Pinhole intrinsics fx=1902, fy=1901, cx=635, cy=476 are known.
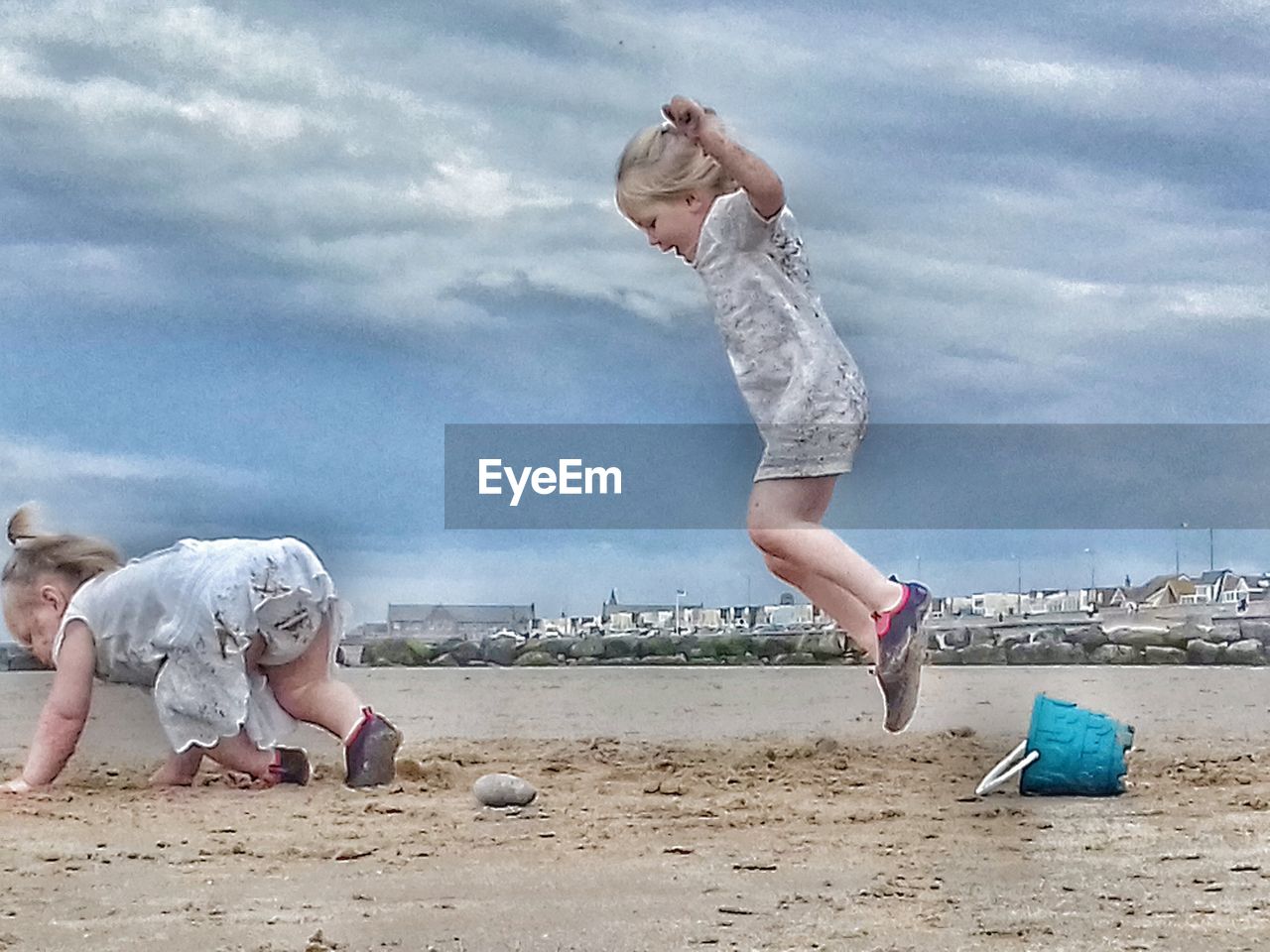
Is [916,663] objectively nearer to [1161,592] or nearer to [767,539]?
[767,539]

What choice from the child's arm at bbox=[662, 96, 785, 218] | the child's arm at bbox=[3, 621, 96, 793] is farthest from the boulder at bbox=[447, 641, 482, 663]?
the child's arm at bbox=[662, 96, 785, 218]

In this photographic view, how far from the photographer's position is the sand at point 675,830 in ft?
5.46

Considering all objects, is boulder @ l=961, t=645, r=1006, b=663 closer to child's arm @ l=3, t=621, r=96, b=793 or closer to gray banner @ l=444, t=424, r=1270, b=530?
gray banner @ l=444, t=424, r=1270, b=530

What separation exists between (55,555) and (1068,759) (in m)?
1.29

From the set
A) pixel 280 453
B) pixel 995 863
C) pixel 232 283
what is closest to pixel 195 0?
pixel 232 283

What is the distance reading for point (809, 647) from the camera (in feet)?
7.68

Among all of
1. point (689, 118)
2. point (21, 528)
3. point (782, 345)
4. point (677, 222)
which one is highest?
point (689, 118)

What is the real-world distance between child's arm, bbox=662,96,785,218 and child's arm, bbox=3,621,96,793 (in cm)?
99

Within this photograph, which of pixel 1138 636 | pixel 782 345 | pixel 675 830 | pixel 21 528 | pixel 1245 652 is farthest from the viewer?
pixel 1245 652

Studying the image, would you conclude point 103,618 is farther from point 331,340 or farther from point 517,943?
point 517,943

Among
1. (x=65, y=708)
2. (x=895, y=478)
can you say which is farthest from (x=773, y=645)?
(x=65, y=708)

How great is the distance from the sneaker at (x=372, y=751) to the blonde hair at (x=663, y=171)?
0.73 meters

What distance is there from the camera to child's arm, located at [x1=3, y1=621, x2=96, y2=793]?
94.0 inches

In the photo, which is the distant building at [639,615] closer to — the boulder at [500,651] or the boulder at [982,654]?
the boulder at [500,651]
